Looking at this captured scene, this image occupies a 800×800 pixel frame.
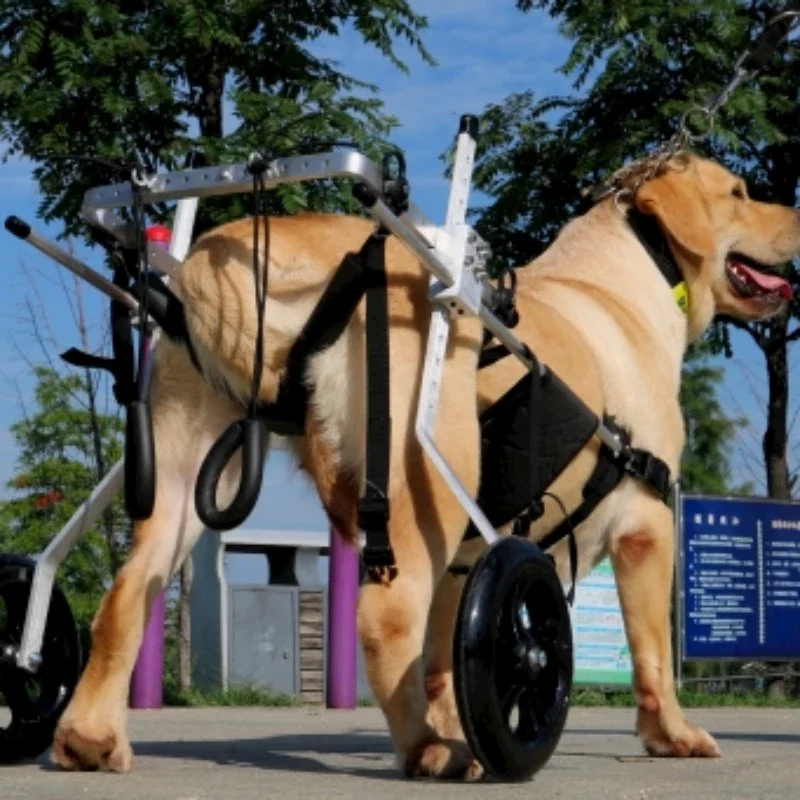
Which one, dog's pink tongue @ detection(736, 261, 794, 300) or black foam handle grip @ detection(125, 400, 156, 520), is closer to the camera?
black foam handle grip @ detection(125, 400, 156, 520)

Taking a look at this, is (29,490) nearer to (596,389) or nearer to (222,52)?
(222,52)

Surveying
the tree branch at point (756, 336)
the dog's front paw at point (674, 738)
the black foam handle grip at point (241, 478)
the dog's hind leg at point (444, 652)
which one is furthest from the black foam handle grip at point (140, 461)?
the tree branch at point (756, 336)

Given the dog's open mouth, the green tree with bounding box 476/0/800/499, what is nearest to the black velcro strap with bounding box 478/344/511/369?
the dog's open mouth

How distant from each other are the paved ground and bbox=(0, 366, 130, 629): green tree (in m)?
9.13

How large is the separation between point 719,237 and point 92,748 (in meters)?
3.13

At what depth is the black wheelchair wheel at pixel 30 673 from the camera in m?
5.61

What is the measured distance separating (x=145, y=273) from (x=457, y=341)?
86cm

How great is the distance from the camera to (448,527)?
16.7 ft

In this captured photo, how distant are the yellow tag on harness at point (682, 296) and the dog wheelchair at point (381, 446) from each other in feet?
3.94

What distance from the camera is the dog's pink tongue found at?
23.6 feet

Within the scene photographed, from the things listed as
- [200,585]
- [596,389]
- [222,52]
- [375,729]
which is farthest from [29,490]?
[596,389]

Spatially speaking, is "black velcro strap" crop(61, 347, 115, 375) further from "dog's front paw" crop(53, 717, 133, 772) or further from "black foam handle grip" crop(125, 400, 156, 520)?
"dog's front paw" crop(53, 717, 133, 772)

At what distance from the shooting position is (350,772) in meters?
5.54

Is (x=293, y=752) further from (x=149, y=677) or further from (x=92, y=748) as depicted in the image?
(x=149, y=677)
